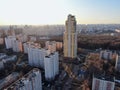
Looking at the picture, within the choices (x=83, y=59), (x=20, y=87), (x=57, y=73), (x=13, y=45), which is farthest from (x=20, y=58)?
(x=20, y=87)

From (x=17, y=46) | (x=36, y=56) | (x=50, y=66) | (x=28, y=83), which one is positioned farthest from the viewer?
(x=17, y=46)

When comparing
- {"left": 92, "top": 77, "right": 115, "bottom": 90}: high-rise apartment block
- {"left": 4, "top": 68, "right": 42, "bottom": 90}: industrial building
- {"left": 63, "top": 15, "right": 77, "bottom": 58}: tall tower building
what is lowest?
{"left": 92, "top": 77, "right": 115, "bottom": 90}: high-rise apartment block

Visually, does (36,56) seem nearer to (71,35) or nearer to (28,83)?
(71,35)

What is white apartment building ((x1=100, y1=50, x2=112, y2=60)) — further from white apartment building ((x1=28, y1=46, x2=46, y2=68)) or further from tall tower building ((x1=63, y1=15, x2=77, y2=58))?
white apartment building ((x1=28, y1=46, x2=46, y2=68))

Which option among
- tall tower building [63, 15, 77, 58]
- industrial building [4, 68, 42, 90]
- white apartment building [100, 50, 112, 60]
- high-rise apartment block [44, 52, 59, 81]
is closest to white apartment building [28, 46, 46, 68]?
high-rise apartment block [44, 52, 59, 81]

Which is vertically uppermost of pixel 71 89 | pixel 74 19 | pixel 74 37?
pixel 74 19

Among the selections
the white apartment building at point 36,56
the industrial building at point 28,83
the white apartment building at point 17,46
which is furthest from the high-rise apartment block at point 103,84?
the white apartment building at point 17,46

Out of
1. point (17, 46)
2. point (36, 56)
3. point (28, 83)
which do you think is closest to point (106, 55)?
point (36, 56)

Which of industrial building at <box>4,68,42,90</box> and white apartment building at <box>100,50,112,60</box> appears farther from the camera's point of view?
white apartment building at <box>100,50,112,60</box>

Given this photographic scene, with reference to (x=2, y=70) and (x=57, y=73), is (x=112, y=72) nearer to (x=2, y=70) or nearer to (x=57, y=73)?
(x=57, y=73)

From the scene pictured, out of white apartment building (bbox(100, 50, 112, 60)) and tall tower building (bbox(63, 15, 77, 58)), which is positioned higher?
tall tower building (bbox(63, 15, 77, 58))

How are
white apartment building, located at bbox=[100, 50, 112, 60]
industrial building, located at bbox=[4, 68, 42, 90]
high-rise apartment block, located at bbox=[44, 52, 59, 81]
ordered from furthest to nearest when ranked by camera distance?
white apartment building, located at bbox=[100, 50, 112, 60], high-rise apartment block, located at bbox=[44, 52, 59, 81], industrial building, located at bbox=[4, 68, 42, 90]
